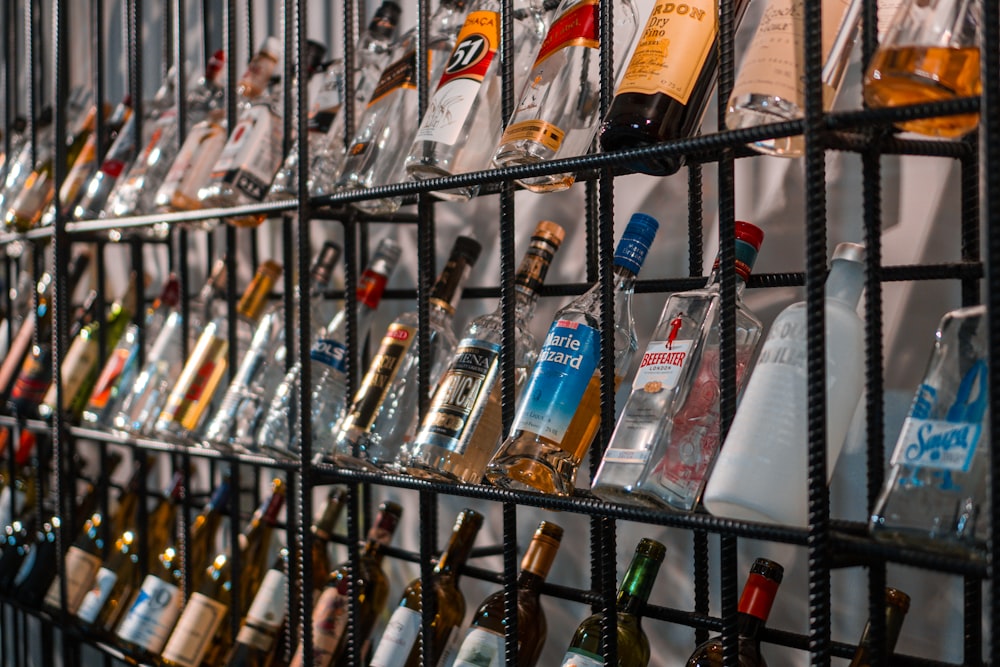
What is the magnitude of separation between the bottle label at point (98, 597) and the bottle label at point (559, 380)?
45.2 inches

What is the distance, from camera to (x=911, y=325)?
1234 mm

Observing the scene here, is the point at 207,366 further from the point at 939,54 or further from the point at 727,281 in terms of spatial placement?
the point at 939,54

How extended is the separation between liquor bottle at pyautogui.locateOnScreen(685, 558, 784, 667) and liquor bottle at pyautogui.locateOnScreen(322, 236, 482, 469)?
1.57ft

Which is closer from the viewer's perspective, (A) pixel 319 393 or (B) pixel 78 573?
(A) pixel 319 393

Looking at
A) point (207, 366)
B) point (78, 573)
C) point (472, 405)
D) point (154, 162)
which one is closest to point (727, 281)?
point (472, 405)

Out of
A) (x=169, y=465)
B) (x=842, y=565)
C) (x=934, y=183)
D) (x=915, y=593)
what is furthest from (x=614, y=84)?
(x=169, y=465)

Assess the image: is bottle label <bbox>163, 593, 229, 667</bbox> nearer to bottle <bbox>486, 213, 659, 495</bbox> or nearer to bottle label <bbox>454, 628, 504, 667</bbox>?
bottle label <bbox>454, 628, 504, 667</bbox>

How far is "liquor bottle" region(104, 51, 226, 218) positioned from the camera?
5.88 ft

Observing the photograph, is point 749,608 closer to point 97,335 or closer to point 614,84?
point 614,84

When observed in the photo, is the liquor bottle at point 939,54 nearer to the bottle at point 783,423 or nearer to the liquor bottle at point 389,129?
the bottle at point 783,423

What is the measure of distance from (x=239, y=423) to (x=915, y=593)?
3.22ft

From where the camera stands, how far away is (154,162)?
5.95 ft

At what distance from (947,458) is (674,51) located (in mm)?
451

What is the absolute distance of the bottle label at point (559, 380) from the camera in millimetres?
1048
